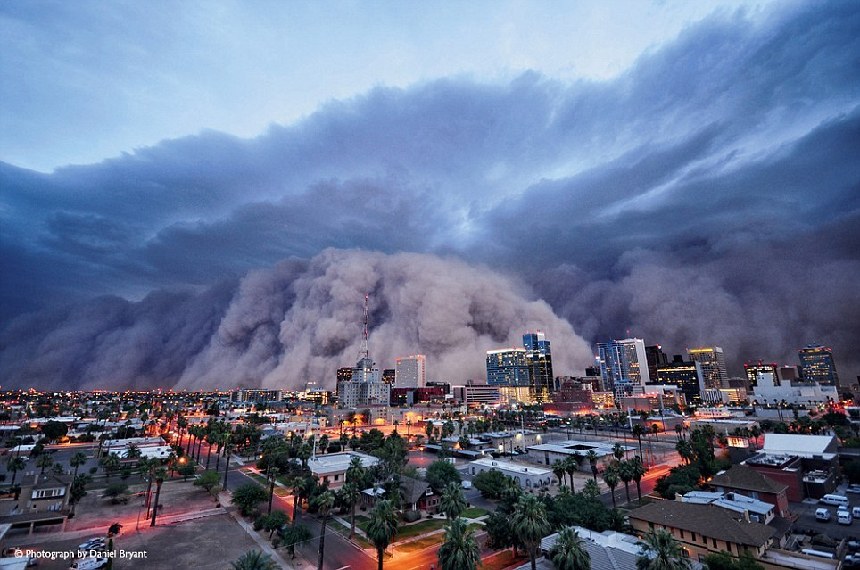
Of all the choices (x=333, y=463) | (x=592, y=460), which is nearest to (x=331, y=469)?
(x=333, y=463)

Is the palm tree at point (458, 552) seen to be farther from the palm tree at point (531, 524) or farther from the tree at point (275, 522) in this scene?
the tree at point (275, 522)

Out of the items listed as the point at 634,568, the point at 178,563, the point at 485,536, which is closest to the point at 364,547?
the point at 485,536

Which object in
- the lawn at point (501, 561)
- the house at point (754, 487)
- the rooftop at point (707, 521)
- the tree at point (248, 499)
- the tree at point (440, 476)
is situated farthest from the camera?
the tree at point (440, 476)

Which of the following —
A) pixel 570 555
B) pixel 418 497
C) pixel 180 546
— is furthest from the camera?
pixel 418 497

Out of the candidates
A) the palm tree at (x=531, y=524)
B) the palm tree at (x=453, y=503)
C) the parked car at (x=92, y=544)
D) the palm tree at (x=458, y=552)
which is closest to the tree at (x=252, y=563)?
the palm tree at (x=458, y=552)

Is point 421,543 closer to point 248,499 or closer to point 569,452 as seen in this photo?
point 248,499

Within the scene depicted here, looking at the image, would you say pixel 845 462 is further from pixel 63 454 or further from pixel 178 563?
pixel 63 454

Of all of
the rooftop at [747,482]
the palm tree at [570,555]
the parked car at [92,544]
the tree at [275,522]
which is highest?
the palm tree at [570,555]
